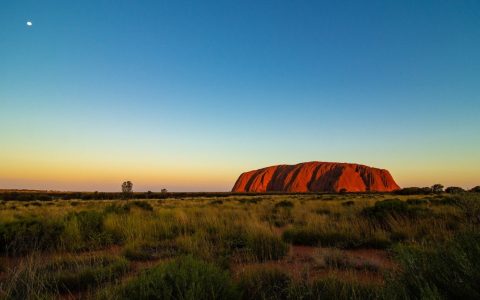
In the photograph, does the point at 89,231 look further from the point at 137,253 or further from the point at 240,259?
the point at 240,259

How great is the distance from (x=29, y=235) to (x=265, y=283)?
6786 millimetres

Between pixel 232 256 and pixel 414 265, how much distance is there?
4004mm

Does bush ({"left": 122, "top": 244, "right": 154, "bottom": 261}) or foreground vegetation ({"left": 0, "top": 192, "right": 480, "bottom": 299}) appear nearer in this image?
foreground vegetation ({"left": 0, "top": 192, "right": 480, "bottom": 299})

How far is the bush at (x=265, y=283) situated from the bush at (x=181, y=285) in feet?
2.11

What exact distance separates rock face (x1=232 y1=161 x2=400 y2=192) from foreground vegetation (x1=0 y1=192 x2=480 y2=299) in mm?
93479

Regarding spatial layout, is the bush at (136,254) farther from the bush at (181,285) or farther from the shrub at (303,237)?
the shrub at (303,237)

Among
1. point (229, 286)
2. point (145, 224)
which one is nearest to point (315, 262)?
point (229, 286)

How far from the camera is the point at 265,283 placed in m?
4.28

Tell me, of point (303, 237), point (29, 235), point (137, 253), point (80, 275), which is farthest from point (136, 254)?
point (303, 237)

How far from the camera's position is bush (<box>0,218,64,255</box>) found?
7527mm

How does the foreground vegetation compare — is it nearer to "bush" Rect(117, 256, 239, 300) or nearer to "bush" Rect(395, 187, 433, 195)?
"bush" Rect(117, 256, 239, 300)

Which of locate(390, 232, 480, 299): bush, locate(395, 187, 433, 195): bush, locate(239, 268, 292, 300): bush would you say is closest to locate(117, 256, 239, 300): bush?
locate(239, 268, 292, 300): bush

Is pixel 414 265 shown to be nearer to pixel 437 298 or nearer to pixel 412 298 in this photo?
pixel 412 298

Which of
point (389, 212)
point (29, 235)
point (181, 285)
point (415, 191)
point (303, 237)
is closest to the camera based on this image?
point (181, 285)
